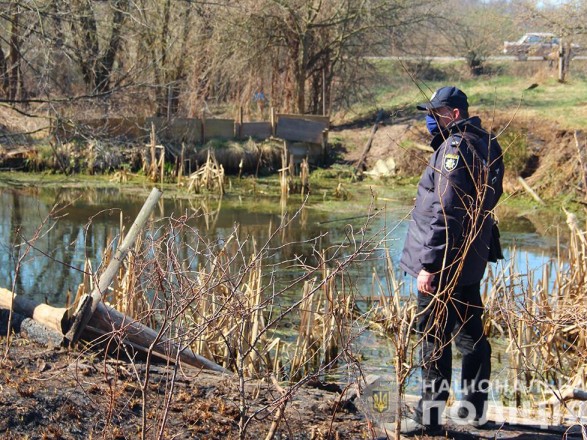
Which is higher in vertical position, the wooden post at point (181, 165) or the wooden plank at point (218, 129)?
the wooden plank at point (218, 129)

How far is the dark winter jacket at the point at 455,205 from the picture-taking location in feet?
Answer: 14.9

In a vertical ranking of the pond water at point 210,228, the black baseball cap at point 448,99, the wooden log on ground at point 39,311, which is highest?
the black baseball cap at point 448,99

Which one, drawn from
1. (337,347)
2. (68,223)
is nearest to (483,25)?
(68,223)

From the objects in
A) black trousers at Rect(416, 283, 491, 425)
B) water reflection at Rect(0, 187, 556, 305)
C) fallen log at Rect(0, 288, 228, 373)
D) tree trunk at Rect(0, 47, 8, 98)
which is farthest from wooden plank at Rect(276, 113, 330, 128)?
black trousers at Rect(416, 283, 491, 425)

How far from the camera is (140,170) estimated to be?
19469 millimetres

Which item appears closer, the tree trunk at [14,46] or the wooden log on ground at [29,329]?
the wooden log on ground at [29,329]

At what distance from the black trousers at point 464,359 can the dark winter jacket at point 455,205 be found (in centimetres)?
12

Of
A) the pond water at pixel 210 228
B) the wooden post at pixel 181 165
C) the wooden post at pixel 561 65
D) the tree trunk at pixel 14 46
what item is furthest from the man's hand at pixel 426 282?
the wooden post at pixel 561 65

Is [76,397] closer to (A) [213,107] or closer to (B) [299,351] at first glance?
(B) [299,351]

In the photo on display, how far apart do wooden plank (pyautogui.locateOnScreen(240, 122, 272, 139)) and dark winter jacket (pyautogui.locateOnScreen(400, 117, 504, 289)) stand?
55.8 feet

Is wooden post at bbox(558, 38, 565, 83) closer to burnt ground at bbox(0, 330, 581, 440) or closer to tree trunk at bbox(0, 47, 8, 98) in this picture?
tree trunk at bbox(0, 47, 8, 98)

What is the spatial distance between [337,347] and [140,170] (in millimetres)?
13095

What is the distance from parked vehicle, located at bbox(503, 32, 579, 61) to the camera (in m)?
Result: 20.8

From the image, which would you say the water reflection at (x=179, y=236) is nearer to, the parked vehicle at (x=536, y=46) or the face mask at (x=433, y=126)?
the face mask at (x=433, y=126)
